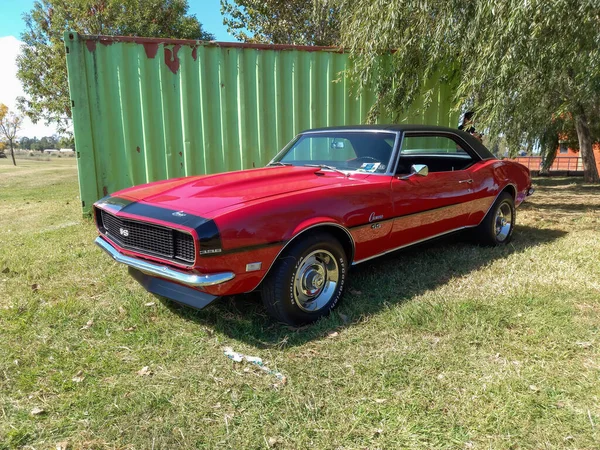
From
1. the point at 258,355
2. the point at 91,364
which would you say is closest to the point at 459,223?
the point at 258,355

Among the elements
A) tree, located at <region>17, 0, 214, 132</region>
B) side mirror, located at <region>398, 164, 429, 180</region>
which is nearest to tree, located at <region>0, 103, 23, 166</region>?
tree, located at <region>17, 0, 214, 132</region>

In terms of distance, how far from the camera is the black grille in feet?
9.03

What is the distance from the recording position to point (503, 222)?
5.30 m

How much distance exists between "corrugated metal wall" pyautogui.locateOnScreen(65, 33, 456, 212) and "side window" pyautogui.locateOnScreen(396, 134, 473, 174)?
10.1 feet

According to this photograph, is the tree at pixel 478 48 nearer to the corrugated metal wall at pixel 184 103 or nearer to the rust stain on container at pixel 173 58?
the corrugated metal wall at pixel 184 103

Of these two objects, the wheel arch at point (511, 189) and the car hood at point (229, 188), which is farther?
the wheel arch at point (511, 189)

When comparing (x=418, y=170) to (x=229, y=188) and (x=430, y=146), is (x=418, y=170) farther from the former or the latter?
(x=229, y=188)

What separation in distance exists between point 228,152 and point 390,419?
5.42 meters

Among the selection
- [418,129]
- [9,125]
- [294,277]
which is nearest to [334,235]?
[294,277]

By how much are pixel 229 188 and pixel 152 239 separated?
0.69 metres

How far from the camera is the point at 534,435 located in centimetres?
203

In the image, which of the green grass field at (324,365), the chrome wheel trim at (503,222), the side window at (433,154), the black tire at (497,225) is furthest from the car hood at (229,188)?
the chrome wheel trim at (503,222)

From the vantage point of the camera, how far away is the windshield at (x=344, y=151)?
3951mm

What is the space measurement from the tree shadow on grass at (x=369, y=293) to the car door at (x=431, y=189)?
0.28 meters
